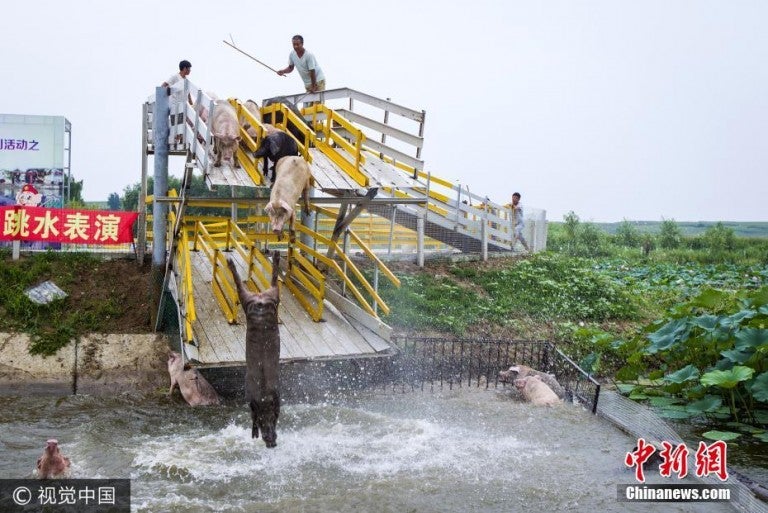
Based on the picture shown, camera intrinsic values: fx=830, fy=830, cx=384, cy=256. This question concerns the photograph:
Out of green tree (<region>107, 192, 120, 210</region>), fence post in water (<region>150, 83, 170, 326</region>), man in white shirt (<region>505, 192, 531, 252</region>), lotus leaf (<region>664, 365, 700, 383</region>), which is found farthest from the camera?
green tree (<region>107, 192, 120, 210</region>)

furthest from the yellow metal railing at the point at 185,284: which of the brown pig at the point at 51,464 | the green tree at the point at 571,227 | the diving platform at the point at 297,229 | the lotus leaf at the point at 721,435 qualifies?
the green tree at the point at 571,227

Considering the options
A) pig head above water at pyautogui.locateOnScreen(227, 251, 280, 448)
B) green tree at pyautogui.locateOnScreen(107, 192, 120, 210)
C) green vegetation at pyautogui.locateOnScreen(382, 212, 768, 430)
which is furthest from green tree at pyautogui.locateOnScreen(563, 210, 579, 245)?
pig head above water at pyautogui.locateOnScreen(227, 251, 280, 448)

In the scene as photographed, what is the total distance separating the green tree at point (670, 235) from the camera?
3862cm

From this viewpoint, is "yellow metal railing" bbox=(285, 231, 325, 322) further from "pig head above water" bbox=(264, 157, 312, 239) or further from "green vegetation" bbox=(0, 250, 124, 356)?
"green vegetation" bbox=(0, 250, 124, 356)

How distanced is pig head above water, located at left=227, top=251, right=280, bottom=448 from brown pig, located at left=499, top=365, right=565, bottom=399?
597 centimetres

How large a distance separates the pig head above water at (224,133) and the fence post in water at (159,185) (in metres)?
3.45

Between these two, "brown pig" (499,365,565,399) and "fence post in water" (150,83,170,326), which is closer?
"brown pig" (499,365,565,399)

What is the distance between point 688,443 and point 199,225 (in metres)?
8.66

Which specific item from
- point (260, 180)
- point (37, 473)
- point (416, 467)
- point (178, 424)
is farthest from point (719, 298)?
point (37, 473)

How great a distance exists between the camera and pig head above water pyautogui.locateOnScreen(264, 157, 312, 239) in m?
9.51

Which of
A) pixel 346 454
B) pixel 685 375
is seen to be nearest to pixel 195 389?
pixel 346 454

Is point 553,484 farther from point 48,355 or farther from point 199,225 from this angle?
point 48,355

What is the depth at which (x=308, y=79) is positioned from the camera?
50.2ft

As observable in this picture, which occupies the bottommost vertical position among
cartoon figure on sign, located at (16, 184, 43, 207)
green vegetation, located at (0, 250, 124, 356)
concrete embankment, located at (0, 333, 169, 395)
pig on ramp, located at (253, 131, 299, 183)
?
concrete embankment, located at (0, 333, 169, 395)
